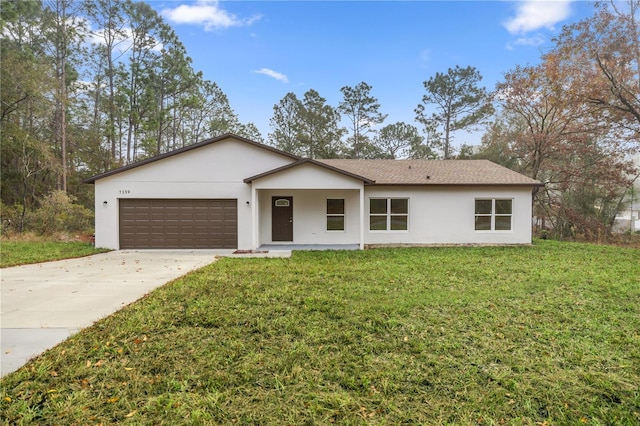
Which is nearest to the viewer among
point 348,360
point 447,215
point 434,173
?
point 348,360

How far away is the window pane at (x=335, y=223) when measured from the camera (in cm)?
1297

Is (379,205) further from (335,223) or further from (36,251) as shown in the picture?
(36,251)

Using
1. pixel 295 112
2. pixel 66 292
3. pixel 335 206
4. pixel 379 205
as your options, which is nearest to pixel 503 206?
pixel 379 205

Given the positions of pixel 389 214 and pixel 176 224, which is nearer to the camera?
pixel 176 224

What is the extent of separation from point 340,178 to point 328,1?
6856 millimetres

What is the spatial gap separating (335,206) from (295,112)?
51.6 ft

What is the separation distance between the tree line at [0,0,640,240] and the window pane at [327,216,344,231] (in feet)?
43.6

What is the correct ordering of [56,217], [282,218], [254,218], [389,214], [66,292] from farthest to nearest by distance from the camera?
[56,217], [282,218], [389,214], [254,218], [66,292]

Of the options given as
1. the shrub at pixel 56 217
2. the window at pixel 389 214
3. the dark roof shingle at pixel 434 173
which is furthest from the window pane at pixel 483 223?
the shrub at pixel 56 217

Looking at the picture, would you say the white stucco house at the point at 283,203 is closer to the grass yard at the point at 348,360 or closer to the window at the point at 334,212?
the window at the point at 334,212

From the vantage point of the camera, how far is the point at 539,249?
1152 cm

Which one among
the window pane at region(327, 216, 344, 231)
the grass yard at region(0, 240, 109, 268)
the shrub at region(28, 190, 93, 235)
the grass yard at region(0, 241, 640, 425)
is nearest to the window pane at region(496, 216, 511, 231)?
the window pane at region(327, 216, 344, 231)

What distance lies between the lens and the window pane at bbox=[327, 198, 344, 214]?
13.0 meters

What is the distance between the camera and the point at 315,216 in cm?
1295
